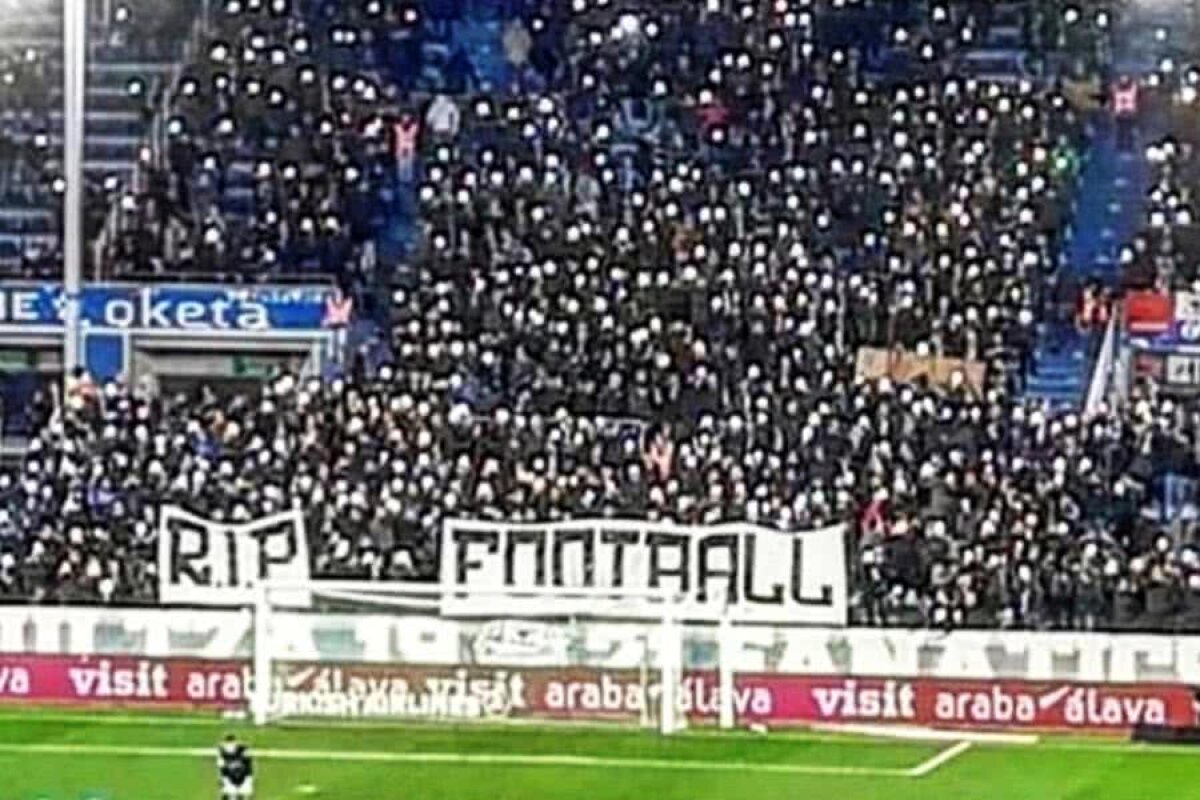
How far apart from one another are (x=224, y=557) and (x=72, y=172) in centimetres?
757

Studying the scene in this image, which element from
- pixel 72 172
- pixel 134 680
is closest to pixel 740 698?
pixel 134 680

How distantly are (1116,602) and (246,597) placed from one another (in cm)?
846

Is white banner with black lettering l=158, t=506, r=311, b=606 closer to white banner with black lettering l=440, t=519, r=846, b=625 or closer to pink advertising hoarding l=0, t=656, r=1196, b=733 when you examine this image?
pink advertising hoarding l=0, t=656, r=1196, b=733

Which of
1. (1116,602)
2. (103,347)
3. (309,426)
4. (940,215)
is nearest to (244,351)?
(103,347)

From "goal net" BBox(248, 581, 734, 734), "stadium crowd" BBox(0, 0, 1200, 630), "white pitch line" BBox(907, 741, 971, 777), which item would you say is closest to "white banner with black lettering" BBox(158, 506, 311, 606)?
"stadium crowd" BBox(0, 0, 1200, 630)

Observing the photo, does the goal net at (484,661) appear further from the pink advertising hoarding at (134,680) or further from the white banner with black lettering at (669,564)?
the pink advertising hoarding at (134,680)

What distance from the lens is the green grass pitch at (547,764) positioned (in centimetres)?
2805

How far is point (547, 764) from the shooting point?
29.8 m

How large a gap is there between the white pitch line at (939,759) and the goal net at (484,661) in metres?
2.33

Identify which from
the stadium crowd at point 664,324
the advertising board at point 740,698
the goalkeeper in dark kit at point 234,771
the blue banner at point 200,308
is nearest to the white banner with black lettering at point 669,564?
the stadium crowd at point 664,324

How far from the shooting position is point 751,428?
120 ft

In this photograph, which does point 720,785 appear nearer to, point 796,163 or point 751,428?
point 751,428

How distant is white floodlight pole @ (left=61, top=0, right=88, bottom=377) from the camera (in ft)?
130

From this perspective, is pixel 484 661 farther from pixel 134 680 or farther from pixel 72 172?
pixel 72 172
